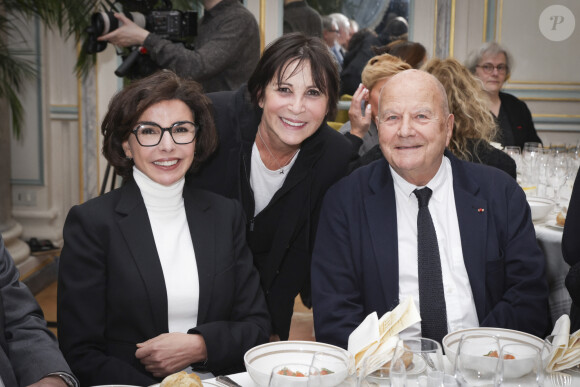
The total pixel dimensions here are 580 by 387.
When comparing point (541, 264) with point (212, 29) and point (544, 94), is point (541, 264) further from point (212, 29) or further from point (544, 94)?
point (544, 94)

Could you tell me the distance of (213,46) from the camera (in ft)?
11.9

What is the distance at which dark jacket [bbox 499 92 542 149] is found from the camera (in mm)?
4996

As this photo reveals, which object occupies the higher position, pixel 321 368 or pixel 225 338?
pixel 321 368

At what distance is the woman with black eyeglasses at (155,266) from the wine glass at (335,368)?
740 mm

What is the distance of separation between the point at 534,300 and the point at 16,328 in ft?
4.58

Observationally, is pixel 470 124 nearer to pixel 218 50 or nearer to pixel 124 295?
pixel 218 50

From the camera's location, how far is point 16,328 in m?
1.70

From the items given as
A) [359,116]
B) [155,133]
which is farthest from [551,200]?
[155,133]

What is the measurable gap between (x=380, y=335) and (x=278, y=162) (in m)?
1.20

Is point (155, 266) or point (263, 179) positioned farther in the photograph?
point (263, 179)

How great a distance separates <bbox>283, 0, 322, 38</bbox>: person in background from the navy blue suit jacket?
4210 mm

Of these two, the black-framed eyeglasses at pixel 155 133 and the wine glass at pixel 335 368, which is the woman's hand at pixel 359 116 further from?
the wine glass at pixel 335 368

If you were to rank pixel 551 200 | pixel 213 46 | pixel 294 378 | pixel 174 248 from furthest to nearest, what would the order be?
1. pixel 213 46
2. pixel 551 200
3. pixel 174 248
4. pixel 294 378

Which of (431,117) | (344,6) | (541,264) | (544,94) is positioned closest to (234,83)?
(431,117)
